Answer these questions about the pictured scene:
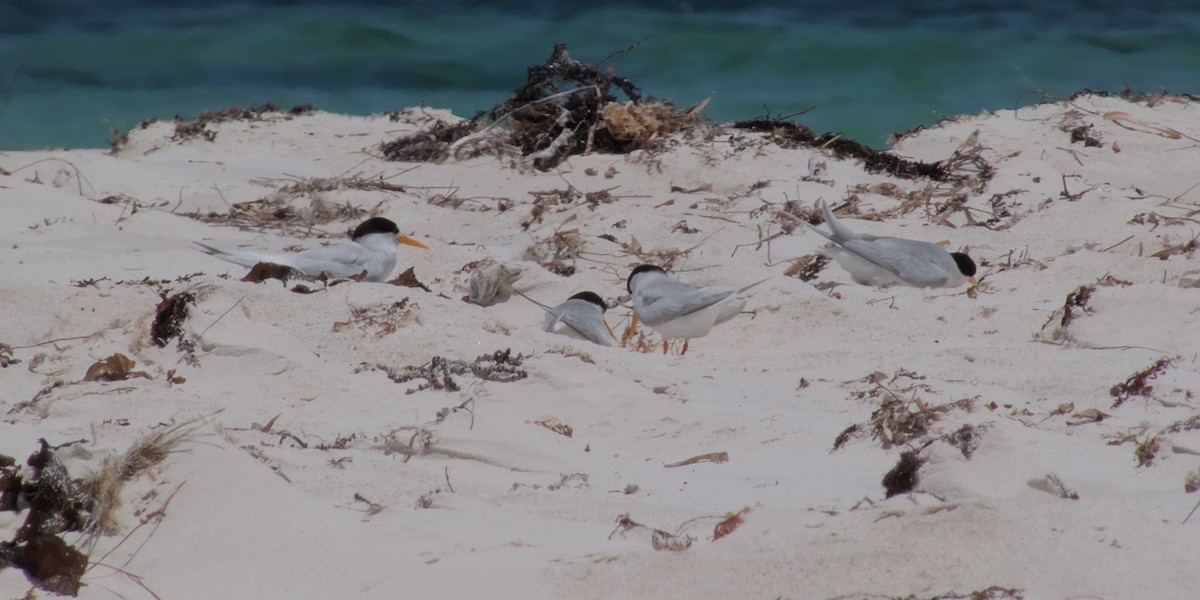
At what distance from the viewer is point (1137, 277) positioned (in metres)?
4.90

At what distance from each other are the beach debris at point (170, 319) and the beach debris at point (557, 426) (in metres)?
1.16

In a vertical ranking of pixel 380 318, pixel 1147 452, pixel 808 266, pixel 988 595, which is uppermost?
pixel 988 595

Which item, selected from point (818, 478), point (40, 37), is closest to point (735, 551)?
point (818, 478)

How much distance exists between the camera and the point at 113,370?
3490 millimetres

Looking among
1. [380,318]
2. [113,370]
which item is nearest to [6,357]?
[113,370]

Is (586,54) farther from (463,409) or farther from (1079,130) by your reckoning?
(463,409)

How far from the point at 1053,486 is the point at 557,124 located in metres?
5.43

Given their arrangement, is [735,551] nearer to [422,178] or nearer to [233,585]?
[233,585]

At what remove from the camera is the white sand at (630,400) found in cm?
219

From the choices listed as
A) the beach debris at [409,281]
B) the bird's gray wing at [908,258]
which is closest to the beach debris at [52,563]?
the beach debris at [409,281]

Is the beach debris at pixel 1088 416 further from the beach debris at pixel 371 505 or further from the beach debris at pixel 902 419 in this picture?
the beach debris at pixel 371 505

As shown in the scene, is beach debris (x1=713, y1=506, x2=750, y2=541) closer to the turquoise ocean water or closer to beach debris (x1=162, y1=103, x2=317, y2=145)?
beach debris (x1=162, y1=103, x2=317, y2=145)

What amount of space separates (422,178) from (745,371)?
3.77m

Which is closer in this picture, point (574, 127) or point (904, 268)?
point (904, 268)
